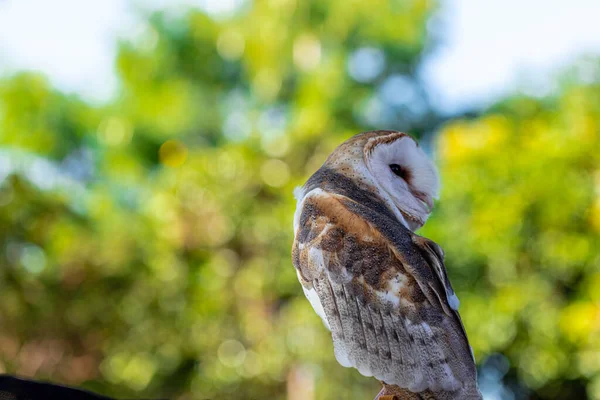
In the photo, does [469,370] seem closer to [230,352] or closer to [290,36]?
[230,352]

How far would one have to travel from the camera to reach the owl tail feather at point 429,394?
1.38 m

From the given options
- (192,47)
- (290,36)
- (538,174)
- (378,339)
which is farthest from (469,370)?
(192,47)

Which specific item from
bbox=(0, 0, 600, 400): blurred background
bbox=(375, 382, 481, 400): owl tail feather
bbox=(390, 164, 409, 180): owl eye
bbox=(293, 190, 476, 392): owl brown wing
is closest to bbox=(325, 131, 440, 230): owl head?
bbox=(390, 164, 409, 180): owl eye

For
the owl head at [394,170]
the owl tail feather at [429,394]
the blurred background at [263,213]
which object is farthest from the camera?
the blurred background at [263,213]

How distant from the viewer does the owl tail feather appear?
1379 mm

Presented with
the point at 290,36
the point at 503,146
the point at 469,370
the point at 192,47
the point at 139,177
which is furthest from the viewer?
the point at 192,47

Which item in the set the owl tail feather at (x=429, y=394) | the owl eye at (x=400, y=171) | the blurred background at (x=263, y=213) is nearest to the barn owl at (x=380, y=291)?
the owl tail feather at (x=429, y=394)

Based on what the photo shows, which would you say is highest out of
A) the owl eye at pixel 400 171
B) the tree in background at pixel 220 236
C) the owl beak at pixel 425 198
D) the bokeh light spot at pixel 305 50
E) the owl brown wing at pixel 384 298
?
the owl eye at pixel 400 171

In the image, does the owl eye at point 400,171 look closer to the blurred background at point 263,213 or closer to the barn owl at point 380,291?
the barn owl at point 380,291

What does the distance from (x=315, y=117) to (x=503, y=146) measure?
199 centimetres

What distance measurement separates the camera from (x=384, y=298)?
57.0 inches

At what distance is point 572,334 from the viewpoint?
526 cm

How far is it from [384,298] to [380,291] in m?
0.02

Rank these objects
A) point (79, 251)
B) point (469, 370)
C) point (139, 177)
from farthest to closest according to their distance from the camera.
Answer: point (139, 177), point (79, 251), point (469, 370)
